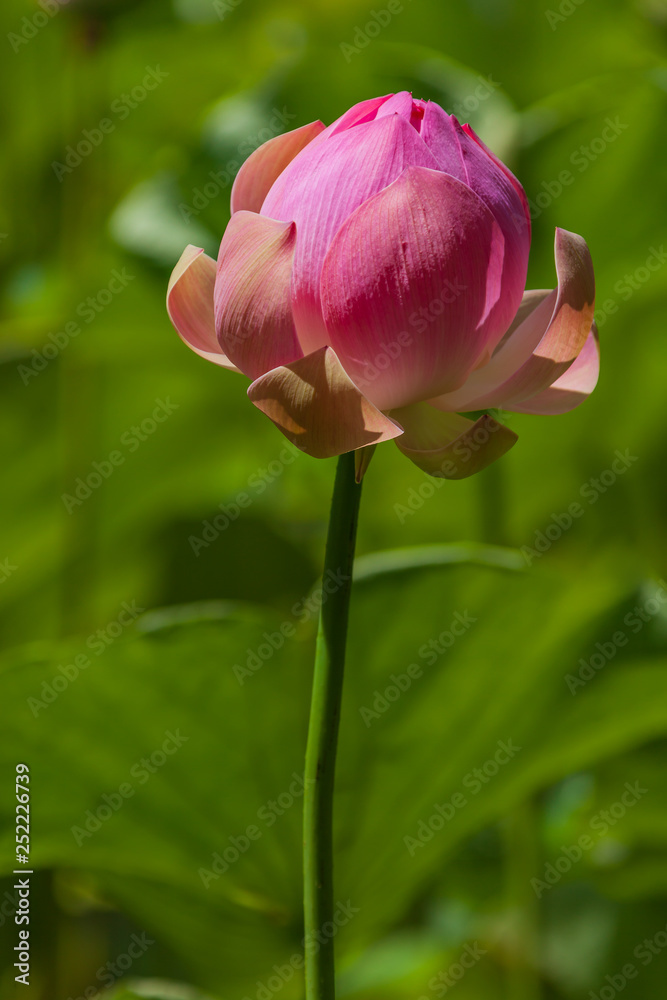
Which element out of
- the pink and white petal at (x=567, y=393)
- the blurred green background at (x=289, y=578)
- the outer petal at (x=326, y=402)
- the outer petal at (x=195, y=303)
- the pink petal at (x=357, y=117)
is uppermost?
the pink petal at (x=357, y=117)

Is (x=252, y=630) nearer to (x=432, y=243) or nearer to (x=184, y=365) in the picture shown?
(x=432, y=243)

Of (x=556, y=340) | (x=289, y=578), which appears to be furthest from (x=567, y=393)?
(x=289, y=578)

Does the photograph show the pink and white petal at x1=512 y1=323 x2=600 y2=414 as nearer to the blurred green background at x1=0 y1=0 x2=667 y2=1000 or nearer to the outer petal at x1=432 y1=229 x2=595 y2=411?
the outer petal at x1=432 y1=229 x2=595 y2=411

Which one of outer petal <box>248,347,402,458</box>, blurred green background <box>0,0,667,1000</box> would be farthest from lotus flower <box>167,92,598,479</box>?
blurred green background <box>0,0,667,1000</box>

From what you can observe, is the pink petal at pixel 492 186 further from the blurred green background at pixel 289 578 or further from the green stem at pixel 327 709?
the blurred green background at pixel 289 578

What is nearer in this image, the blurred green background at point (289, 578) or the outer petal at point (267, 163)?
the outer petal at point (267, 163)

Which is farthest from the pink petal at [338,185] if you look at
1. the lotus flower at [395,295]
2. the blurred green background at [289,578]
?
the blurred green background at [289,578]

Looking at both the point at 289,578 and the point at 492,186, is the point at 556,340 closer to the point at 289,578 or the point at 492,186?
the point at 492,186

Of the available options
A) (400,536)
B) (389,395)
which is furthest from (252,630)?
(400,536)

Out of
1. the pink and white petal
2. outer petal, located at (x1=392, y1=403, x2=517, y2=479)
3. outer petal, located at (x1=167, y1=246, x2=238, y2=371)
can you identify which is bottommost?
the pink and white petal
